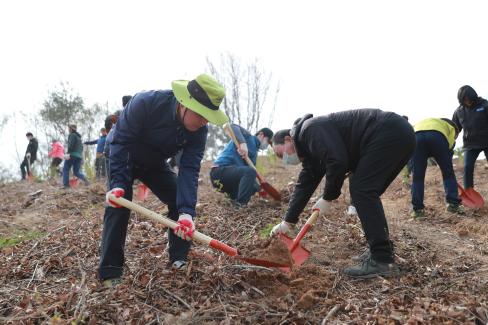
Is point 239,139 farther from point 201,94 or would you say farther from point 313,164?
point 201,94

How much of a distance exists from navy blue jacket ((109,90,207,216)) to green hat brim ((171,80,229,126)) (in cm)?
14

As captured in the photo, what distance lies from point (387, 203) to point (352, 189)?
4.21 m

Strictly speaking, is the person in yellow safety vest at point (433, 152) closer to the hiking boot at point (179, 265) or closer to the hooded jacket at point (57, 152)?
the hiking boot at point (179, 265)

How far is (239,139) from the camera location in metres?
5.88

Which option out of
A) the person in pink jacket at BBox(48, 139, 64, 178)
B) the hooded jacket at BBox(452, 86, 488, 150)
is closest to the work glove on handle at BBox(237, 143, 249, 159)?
the hooded jacket at BBox(452, 86, 488, 150)

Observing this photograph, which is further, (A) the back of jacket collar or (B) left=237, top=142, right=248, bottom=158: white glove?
(B) left=237, top=142, right=248, bottom=158: white glove

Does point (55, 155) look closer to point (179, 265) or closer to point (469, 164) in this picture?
point (179, 265)

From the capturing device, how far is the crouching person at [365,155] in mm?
2928

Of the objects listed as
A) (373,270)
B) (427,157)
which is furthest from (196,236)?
(427,157)

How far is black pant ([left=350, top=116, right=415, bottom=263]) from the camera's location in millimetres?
2922

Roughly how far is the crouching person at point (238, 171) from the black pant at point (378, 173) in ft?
8.53

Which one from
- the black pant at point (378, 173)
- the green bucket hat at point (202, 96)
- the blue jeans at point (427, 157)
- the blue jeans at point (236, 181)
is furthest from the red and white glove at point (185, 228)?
the blue jeans at point (427, 157)

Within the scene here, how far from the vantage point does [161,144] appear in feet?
9.57

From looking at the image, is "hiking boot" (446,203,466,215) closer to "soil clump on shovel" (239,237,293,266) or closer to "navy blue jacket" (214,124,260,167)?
"navy blue jacket" (214,124,260,167)
